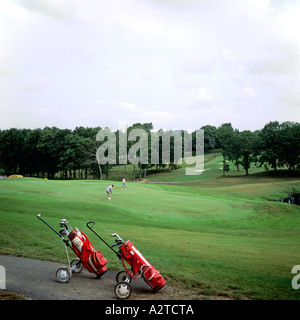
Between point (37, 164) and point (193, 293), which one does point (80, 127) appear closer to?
point (37, 164)

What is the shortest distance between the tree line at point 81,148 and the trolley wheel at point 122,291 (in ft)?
246

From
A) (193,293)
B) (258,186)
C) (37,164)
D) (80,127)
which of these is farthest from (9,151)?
(193,293)

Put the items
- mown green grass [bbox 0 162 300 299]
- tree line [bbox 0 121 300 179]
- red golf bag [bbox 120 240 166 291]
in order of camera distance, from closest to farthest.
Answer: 1. red golf bag [bbox 120 240 166 291]
2. mown green grass [bbox 0 162 300 299]
3. tree line [bbox 0 121 300 179]

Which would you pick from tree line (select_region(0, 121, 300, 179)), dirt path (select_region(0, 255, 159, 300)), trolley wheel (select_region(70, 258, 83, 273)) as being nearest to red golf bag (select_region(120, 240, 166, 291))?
dirt path (select_region(0, 255, 159, 300))

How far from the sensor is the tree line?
279 ft

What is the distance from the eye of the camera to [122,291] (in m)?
8.09

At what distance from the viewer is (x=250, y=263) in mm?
12195

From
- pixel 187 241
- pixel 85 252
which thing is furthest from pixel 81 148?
pixel 85 252

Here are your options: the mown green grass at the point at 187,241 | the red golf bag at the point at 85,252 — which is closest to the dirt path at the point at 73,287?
the red golf bag at the point at 85,252

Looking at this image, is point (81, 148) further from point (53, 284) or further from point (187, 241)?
point (53, 284)

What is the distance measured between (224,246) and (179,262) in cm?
503

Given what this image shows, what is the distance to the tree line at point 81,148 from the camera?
85188mm

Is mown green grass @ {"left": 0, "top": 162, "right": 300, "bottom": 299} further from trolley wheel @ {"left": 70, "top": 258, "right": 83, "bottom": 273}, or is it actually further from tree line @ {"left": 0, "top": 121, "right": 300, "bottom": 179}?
tree line @ {"left": 0, "top": 121, "right": 300, "bottom": 179}

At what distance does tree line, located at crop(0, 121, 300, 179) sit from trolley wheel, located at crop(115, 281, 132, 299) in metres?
75.0
